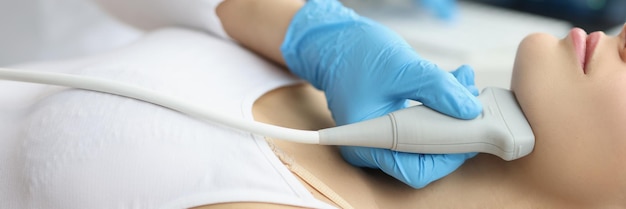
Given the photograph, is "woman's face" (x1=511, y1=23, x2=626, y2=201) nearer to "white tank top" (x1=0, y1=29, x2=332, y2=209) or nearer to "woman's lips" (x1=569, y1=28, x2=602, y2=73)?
"woman's lips" (x1=569, y1=28, x2=602, y2=73)

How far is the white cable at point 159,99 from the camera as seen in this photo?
665 millimetres

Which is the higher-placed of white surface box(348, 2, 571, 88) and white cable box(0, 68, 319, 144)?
white cable box(0, 68, 319, 144)

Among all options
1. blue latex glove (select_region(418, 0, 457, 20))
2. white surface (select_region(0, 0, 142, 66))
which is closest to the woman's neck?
white surface (select_region(0, 0, 142, 66))

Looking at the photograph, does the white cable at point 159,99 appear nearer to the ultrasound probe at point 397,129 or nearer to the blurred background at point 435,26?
the ultrasound probe at point 397,129

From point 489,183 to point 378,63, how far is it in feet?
0.66


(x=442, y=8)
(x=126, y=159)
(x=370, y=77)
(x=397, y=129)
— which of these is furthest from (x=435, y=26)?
(x=126, y=159)

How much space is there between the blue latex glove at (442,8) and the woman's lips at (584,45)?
1296 mm

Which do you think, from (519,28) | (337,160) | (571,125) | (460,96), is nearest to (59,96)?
(337,160)

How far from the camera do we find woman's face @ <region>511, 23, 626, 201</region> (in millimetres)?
736

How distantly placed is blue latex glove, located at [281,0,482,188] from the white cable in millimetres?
117

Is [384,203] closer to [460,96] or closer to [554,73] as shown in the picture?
[460,96]

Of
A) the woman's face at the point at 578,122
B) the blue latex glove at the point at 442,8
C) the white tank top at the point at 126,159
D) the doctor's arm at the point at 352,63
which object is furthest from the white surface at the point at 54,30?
the blue latex glove at the point at 442,8

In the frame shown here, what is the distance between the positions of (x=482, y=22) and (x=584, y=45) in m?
1.38

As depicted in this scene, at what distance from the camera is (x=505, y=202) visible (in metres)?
0.79
